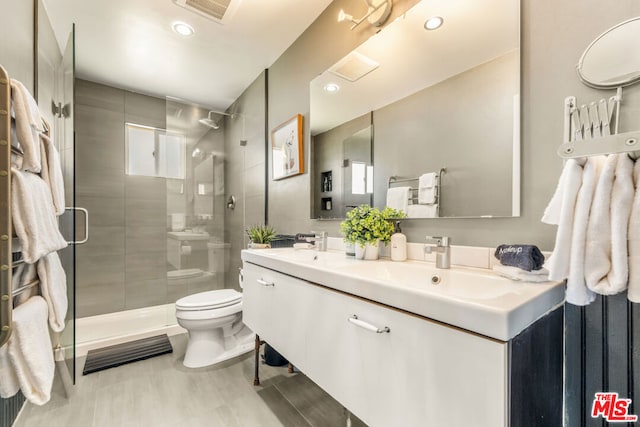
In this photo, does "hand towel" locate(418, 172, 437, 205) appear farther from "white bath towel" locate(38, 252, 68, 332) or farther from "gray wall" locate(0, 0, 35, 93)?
"gray wall" locate(0, 0, 35, 93)

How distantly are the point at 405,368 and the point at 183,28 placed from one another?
252 cm

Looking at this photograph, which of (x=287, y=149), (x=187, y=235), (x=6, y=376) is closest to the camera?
(x=6, y=376)

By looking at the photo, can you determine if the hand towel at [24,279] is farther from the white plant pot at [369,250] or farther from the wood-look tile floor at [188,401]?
the white plant pot at [369,250]

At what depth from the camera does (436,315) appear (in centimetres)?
65

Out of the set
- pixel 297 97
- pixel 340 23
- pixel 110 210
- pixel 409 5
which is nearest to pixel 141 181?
pixel 110 210

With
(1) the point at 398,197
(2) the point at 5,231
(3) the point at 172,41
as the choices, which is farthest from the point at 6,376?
(3) the point at 172,41

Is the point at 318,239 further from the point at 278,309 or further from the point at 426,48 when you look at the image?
the point at 426,48

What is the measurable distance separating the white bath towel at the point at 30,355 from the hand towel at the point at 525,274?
1604 mm

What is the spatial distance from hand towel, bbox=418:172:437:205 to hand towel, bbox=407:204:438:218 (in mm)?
23

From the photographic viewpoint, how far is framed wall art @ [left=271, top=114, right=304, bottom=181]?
6.93 ft

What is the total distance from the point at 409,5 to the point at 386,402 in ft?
5.67

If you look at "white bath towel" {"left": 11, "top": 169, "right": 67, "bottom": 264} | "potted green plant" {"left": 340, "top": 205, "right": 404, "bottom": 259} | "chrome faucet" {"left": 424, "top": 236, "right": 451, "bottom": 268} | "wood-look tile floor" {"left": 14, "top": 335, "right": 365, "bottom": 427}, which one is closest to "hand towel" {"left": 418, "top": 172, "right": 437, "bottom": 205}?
"potted green plant" {"left": 340, "top": 205, "right": 404, "bottom": 259}

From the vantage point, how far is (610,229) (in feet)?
2.29

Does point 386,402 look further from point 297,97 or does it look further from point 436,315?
point 297,97
